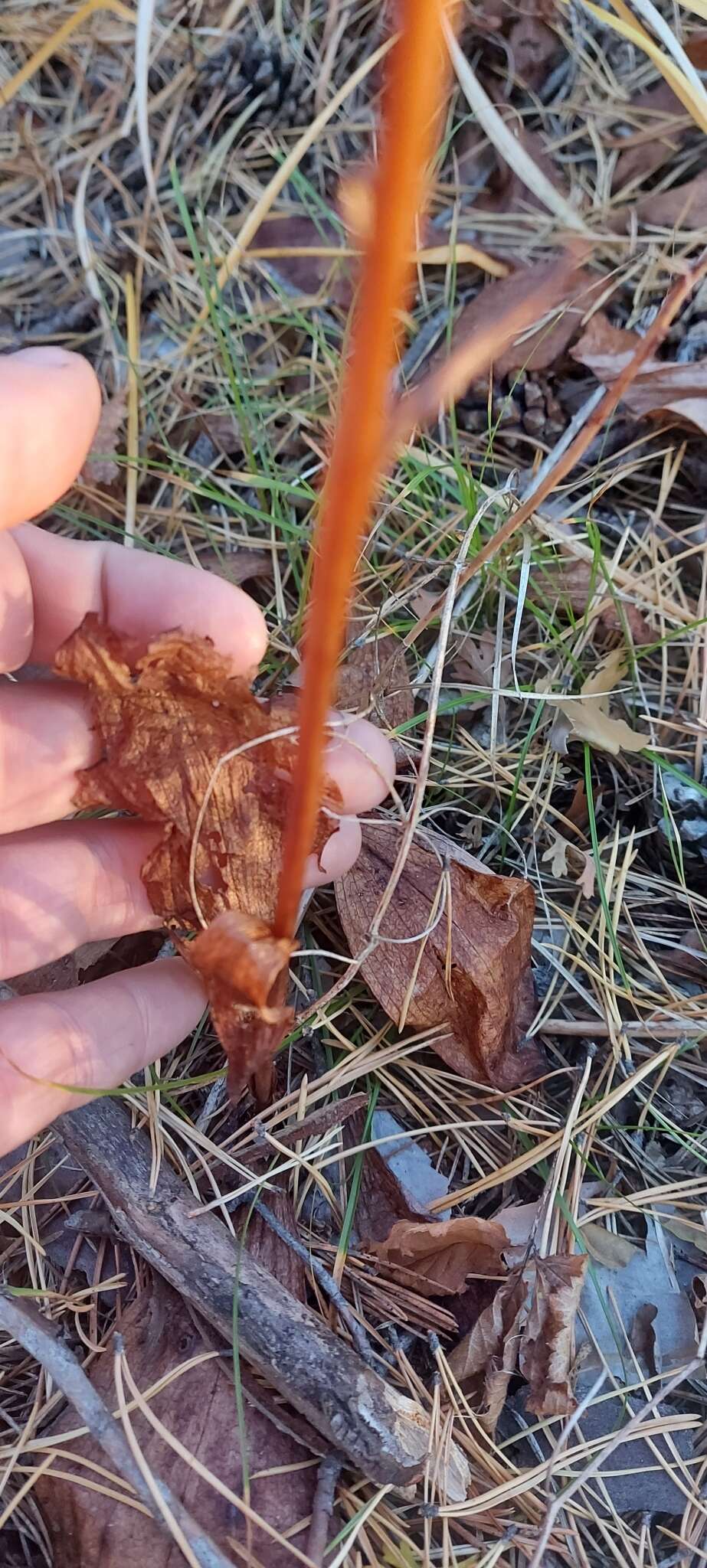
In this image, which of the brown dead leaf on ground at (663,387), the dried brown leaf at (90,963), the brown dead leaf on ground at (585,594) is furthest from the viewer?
the brown dead leaf on ground at (663,387)

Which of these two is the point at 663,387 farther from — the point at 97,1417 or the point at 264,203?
the point at 97,1417

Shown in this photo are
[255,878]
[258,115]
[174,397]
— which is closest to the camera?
[255,878]

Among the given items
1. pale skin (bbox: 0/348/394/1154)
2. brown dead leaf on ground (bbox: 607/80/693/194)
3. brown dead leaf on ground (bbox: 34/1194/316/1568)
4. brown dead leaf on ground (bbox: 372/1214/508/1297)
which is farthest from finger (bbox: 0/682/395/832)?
brown dead leaf on ground (bbox: 607/80/693/194)

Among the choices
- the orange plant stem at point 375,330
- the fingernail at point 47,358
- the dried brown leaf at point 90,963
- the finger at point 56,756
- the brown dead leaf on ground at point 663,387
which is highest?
the orange plant stem at point 375,330

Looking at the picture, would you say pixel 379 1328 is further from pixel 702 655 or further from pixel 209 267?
pixel 209 267

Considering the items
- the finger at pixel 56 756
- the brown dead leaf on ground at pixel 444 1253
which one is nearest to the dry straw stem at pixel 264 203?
the finger at pixel 56 756

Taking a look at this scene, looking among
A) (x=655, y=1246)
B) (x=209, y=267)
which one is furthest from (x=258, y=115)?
(x=655, y=1246)

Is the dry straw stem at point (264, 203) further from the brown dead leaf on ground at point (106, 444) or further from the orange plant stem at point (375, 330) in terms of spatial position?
the orange plant stem at point (375, 330)
